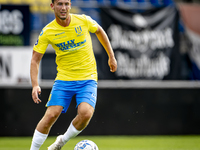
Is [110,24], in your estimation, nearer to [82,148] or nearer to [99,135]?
[99,135]

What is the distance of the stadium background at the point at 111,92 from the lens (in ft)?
25.2

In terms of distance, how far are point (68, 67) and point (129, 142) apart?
8.83 feet

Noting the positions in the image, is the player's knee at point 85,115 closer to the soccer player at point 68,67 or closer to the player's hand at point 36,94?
the soccer player at point 68,67

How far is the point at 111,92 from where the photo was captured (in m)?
7.91

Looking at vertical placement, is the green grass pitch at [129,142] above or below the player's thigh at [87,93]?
below

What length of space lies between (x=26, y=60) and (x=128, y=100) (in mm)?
2319

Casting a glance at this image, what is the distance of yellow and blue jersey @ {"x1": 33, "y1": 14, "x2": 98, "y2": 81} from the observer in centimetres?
476

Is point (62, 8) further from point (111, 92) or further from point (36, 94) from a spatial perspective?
point (111, 92)

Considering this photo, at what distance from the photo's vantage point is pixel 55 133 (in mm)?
7727

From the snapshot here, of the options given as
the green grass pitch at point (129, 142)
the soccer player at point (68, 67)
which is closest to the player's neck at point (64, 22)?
the soccer player at point (68, 67)

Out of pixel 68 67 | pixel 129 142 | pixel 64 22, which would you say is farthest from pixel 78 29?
pixel 129 142

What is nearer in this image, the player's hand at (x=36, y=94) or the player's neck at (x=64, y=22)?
the player's hand at (x=36, y=94)

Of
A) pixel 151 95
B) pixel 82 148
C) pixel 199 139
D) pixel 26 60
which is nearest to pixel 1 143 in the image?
pixel 26 60

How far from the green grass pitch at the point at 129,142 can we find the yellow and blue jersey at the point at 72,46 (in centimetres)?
177
